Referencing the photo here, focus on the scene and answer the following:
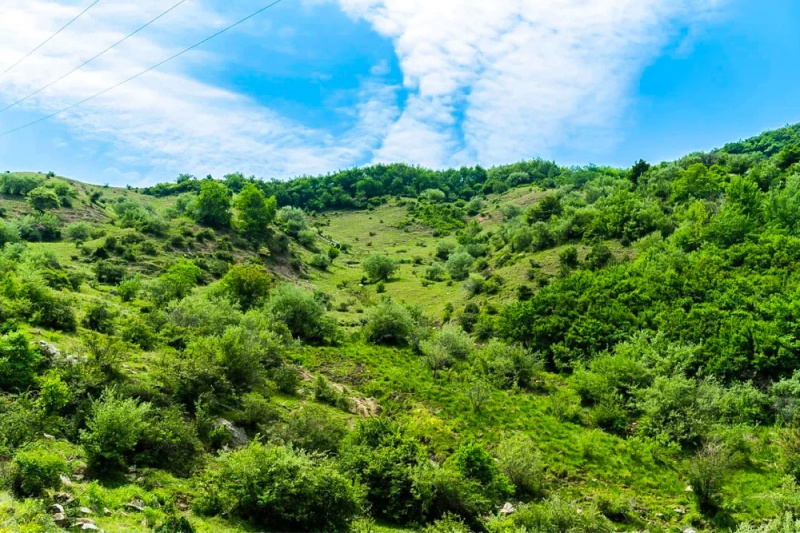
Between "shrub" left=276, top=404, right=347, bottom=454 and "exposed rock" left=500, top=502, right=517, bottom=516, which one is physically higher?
"shrub" left=276, top=404, right=347, bottom=454

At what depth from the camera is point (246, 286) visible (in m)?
37.9

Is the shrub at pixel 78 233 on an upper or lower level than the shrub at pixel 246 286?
upper

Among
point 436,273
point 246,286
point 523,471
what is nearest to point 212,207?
point 246,286

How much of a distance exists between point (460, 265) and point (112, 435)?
52.4 meters

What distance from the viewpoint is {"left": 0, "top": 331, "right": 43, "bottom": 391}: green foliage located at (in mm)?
13117

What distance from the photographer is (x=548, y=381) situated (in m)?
29.0

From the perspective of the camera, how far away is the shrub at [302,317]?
111 ft

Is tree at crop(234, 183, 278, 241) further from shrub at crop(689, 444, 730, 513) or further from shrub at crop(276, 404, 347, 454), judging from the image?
shrub at crop(689, 444, 730, 513)

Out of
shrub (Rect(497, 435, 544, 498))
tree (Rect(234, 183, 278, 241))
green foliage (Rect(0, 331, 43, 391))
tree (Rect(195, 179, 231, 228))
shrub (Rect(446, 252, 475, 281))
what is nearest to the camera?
green foliage (Rect(0, 331, 43, 391))

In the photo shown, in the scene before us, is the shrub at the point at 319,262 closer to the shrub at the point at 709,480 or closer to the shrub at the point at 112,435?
the shrub at the point at 112,435

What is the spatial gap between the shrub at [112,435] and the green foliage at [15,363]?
99.5 inches

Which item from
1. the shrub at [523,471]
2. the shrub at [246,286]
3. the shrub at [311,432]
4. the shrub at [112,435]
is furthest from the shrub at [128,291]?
the shrub at [523,471]

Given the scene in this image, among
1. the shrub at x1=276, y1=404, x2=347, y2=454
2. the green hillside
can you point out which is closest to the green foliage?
the green hillside

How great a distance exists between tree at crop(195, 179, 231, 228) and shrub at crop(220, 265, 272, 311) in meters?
27.5
